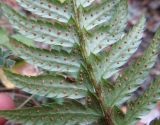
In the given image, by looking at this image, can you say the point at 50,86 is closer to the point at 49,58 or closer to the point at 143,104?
the point at 49,58

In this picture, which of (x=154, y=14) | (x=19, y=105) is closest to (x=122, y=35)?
(x=19, y=105)

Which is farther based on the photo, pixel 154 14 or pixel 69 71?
pixel 154 14

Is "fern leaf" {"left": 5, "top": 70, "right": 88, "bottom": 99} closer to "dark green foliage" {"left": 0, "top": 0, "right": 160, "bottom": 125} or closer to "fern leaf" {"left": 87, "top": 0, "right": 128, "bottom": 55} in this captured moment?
"dark green foliage" {"left": 0, "top": 0, "right": 160, "bottom": 125}

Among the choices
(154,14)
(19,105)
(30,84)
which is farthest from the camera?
(154,14)

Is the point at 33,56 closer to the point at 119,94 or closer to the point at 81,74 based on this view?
the point at 81,74

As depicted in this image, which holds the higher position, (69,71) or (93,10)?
(93,10)

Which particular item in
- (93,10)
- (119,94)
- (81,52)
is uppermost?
(93,10)

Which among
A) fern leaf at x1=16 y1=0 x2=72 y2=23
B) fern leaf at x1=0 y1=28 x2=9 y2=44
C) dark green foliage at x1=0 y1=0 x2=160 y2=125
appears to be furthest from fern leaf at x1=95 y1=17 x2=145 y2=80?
fern leaf at x1=0 y1=28 x2=9 y2=44
